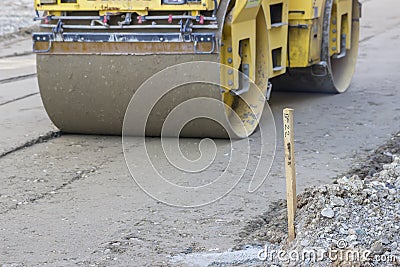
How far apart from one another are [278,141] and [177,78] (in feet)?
3.72

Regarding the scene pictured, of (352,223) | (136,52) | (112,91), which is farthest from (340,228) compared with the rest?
(112,91)

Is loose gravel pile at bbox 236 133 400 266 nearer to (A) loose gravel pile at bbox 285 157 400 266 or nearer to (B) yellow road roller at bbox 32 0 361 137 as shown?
(A) loose gravel pile at bbox 285 157 400 266

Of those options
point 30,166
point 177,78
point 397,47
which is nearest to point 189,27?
point 177,78
